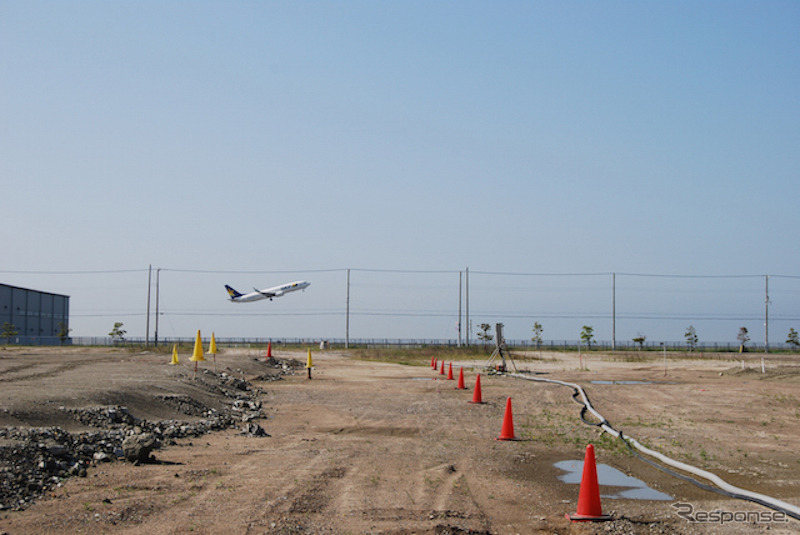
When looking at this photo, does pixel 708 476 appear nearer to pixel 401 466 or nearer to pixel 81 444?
pixel 401 466

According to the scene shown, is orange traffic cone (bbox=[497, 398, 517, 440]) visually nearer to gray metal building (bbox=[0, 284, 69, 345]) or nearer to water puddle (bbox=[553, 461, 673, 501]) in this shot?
water puddle (bbox=[553, 461, 673, 501])

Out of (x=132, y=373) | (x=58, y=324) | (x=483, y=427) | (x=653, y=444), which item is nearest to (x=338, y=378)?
(x=132, y=373)

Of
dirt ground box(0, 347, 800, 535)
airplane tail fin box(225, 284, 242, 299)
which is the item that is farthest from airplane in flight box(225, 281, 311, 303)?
dirt ground box(0, 347, 800, 535)

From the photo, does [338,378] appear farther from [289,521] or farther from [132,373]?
[289,521]

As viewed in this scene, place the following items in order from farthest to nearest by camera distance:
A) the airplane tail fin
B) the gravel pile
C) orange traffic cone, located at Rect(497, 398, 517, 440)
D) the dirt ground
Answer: the airplane tail fin
orange traffic cone, located at Rect(497, 398, 517, 440)
the gravel pile
the dirt ground

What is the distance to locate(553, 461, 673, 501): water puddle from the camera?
9641 mm

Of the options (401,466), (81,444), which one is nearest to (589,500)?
(401,466)

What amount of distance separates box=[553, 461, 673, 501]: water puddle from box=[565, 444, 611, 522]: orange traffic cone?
4.57ft

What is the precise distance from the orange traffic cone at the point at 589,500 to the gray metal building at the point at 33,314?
3456 inches

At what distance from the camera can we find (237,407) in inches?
793

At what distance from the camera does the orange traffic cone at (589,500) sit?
324 inches

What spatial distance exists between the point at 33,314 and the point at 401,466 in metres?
101

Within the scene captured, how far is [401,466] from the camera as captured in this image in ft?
38.0

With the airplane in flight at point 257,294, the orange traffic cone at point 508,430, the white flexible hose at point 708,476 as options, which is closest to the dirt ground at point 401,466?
the white flexible hose at point 708,476
